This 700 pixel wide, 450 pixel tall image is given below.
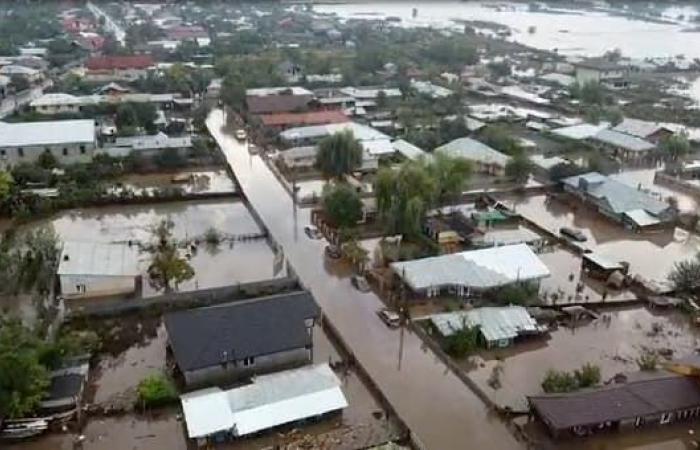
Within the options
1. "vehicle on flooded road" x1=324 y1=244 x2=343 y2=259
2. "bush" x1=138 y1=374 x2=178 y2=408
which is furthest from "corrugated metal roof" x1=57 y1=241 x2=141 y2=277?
"vehicle on flooded road" x1=324 y1=244 x2=343 y2=259

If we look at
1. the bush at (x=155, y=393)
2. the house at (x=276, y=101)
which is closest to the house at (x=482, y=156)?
the house at (x=276, y=101)

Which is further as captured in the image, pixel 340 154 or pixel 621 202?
pixel 340 154

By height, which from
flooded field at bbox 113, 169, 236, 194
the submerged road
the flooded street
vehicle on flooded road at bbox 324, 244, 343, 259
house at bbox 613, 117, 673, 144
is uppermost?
the flooded street

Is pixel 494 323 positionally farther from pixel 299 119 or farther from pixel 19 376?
pixel 299 119

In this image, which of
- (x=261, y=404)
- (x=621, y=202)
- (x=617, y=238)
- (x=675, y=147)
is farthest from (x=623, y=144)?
(x=261, y=404)

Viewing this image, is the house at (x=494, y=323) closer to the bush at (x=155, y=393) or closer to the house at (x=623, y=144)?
the bush at (x=155, y=393)

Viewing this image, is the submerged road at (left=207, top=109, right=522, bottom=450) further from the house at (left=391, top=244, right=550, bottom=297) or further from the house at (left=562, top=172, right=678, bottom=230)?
the house at (left=562, top=172, right=678, bottom=230)

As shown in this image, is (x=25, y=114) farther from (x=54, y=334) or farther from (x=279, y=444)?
(x=279, y=444)
